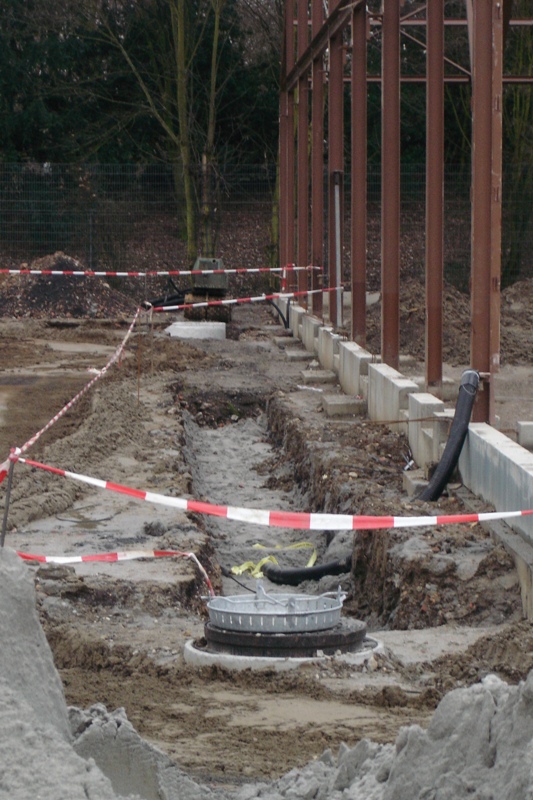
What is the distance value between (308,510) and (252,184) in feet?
63.6

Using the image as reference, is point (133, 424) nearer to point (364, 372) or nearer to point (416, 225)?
point (364, 372)

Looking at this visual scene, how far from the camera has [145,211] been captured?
2869cm

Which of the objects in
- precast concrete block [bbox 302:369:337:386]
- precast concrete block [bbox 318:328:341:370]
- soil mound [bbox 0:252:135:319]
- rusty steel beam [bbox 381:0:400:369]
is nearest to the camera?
rusty steel beam [bbox 381:0:400:369]

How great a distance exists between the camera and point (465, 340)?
63.9 ft

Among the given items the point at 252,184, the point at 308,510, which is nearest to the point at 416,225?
the point at 252,184

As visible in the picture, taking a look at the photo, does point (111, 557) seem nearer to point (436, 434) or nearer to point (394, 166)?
point (436, 434)

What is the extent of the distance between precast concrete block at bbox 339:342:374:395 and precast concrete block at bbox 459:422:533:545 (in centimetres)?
498

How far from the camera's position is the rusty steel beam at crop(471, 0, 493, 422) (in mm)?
8820

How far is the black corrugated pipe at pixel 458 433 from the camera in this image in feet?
28.0

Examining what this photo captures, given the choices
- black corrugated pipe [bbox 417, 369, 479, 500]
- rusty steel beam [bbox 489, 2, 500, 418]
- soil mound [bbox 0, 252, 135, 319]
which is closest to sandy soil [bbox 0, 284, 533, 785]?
black corrugated pipe [bbox 417, 369, 479, 500]

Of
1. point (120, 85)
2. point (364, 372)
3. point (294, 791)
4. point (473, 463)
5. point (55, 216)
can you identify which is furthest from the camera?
point (120, 85)

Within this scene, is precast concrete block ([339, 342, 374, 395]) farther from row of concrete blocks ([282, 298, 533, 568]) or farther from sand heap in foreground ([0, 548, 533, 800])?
sand heap in foreground ([0, 548, 533, 800])

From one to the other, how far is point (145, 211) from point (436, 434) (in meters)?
20.2

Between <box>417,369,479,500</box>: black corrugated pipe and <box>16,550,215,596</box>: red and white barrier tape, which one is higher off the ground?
<box>417,369,479,500</box>: black corrugated pipe
